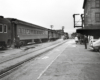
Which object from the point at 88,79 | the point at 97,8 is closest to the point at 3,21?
the point at 88,79

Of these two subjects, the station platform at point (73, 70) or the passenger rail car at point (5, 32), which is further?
the passenger rail car at point (5, 32)

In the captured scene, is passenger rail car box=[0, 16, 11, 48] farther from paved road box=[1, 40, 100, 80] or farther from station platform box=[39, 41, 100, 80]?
station platform box=[39, 41, 100, 80]

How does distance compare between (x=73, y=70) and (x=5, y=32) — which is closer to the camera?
(x=73, y=70)

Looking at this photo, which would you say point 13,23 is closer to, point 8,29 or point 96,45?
point 8,29

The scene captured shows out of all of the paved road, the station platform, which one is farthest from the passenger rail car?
the station platform

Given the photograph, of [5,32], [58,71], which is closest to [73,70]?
[58,71]

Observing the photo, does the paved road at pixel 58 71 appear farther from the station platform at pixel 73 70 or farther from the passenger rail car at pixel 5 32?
the passenger rail car at pixel 5 32

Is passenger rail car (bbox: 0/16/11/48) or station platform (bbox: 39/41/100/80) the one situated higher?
passenger rail car (bbox: 0/16/11/48)

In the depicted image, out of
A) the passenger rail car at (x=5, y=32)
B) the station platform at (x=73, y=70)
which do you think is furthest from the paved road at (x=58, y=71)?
the passenger rail car at (x=5, y=32)

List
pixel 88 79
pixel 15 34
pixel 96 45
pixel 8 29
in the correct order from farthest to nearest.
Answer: pixel 15 34, pixel 8 29, pixel 96 45, pixel 88 79

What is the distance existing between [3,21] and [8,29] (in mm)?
1473

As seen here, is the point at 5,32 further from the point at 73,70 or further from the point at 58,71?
the point at 73,70

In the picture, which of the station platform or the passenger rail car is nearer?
the station platform

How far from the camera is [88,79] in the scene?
6.65 meters
